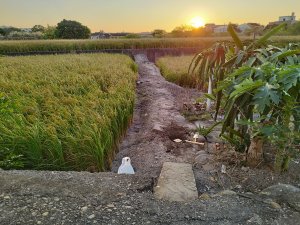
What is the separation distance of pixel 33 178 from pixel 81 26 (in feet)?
94.8

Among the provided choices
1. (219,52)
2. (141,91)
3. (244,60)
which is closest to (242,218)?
(244,60)

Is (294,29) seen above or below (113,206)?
above

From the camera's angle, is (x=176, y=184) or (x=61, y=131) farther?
(x=61, y=131)

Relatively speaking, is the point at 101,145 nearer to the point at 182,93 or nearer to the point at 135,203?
the point at 135,203

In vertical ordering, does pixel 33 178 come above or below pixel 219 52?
below

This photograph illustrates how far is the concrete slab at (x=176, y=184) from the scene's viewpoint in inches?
86.1

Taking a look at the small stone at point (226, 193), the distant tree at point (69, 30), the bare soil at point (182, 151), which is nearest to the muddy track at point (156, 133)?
the bare soil at point (182, 151)

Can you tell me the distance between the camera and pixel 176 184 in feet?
7.63

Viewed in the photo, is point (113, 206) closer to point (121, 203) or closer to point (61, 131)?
point (121, 203)

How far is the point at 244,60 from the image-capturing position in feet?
9.27

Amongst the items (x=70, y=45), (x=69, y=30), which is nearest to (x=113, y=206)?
(x=70, y=45)

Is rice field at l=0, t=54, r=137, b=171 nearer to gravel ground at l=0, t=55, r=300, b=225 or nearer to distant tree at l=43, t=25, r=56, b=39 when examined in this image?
gravel ground at l=0, t=55, r=300, b=225

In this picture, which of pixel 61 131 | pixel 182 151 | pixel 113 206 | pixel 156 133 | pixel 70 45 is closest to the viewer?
pixel 113 206

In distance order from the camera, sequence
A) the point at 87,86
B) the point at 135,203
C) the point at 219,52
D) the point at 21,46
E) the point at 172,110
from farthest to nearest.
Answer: the point at 21,46
the point at 87,86
the point at 172,110
the point at 219,52
the point at 135,203
